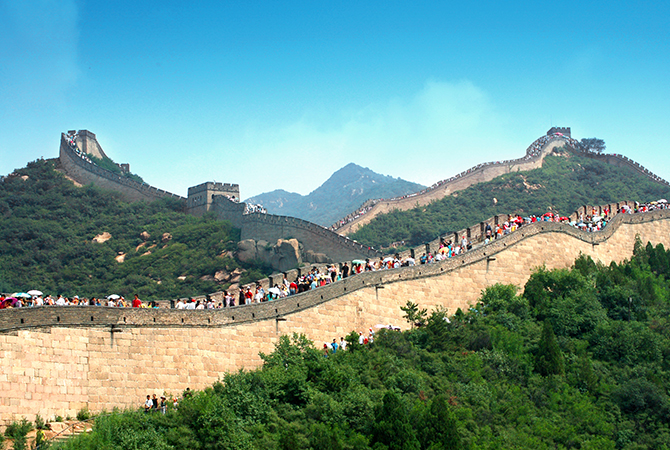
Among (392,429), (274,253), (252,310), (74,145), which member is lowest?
(392,429)

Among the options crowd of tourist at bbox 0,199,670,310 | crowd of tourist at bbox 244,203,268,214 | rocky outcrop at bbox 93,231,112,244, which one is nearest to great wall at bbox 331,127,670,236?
crowd of tourist at bbox 244,203,268,214

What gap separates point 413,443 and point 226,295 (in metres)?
9.50

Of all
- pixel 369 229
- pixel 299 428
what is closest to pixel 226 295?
pixel 299 428

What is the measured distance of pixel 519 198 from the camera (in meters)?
71.8

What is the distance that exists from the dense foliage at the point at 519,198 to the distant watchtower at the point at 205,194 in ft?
31.7

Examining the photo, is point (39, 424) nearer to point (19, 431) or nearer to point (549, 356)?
point (19, 431)

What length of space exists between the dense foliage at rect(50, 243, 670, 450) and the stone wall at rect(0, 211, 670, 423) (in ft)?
3.22

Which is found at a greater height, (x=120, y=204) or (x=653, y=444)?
(x=120, y=204)

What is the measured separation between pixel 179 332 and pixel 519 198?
163 ft

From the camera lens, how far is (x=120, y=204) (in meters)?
65.9

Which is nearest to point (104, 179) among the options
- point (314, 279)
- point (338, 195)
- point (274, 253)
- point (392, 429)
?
point (274, 253)

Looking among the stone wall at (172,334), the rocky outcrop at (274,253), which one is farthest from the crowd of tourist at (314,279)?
the rocky outcrop at (274,253)

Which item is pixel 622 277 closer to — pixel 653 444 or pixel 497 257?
pixel 497 257

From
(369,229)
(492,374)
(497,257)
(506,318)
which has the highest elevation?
(369,229)
